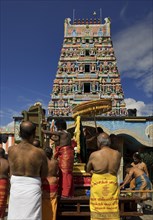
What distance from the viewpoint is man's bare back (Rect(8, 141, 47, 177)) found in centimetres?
320

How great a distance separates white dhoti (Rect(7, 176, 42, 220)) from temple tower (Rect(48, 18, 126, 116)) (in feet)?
57.7

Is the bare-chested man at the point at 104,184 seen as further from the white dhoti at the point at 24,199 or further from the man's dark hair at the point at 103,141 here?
the white dhoti at the point at 24,199

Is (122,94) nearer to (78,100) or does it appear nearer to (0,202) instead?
(78,100)

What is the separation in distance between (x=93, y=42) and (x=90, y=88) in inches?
171

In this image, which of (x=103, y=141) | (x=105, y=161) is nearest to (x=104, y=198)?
(x=105, y=161)

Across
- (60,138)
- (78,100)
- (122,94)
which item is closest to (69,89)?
(78,100)

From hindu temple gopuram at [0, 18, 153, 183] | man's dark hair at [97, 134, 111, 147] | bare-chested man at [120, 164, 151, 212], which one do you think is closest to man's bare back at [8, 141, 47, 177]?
man's dark hair at [97, 134, 111, 147]

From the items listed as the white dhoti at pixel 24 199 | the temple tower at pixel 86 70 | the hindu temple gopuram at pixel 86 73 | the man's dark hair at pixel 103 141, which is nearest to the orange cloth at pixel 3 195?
the white dhoti at pixel 24 199

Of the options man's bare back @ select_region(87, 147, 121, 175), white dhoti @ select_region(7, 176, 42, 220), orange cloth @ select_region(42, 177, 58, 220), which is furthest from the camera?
orange cloth @ select_region(42, 177, 58, 220)

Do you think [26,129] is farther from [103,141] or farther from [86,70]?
[86,70]

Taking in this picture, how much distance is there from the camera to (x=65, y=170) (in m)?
5.12

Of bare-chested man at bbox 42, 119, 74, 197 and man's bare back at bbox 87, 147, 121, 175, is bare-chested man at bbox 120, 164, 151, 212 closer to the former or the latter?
bare-chested man at bbox 42, 119, 74, 197

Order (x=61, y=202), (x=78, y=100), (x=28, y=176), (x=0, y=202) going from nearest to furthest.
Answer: (x=28, y=176) → (x=0, y=202) → (x=61, y=202) → (x=78, y=100)

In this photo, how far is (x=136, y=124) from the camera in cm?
1670
